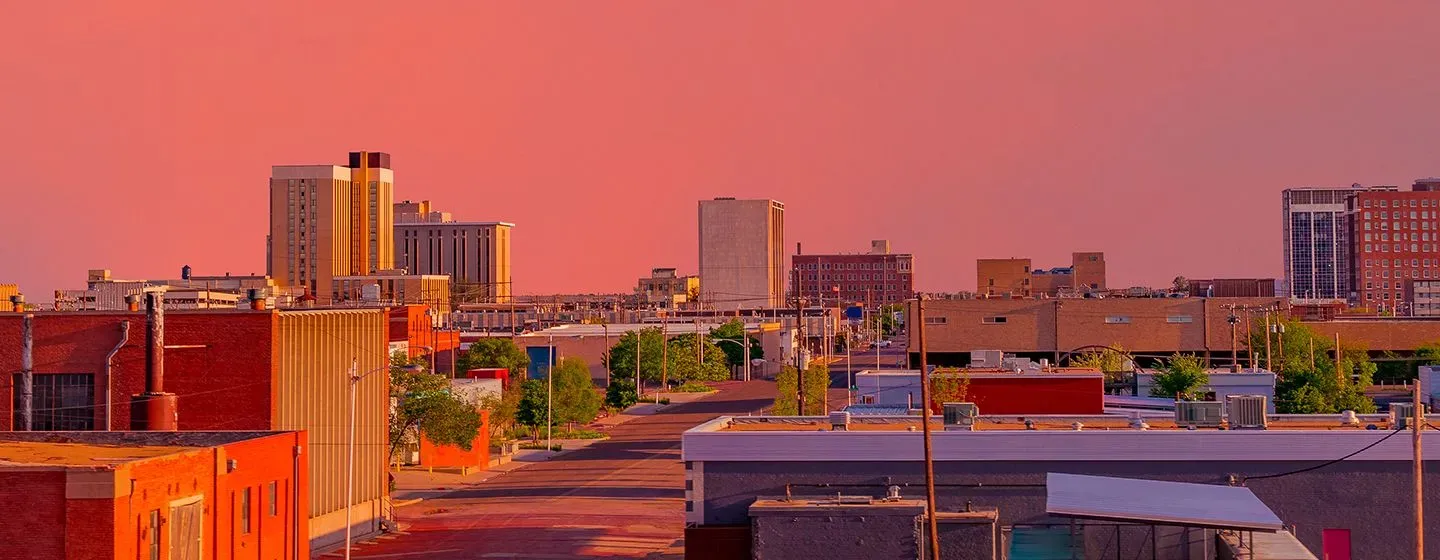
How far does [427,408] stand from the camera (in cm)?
7269

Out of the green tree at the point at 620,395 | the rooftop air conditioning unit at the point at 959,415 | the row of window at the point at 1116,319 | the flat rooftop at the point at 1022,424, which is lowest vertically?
the green tree at the point at 620,395

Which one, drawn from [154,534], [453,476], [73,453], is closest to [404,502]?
[453,476]

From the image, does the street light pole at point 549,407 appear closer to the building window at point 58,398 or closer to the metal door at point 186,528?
the building window at point 58,398

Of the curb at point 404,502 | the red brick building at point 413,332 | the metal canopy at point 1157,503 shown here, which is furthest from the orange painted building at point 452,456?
the metal canopy at point 1157,503

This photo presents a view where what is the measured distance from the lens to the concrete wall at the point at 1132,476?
124 feet

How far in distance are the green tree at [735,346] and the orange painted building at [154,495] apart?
408ft

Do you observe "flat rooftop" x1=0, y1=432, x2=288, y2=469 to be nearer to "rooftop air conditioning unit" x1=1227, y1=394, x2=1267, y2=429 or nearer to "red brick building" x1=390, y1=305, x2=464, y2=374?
"rooftop air conditioning unit" x1=1227, y1=394, x2=1267, y2=429

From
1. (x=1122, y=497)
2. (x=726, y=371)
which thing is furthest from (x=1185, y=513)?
(x=726, y=371)

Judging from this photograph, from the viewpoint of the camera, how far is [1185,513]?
3003 cm

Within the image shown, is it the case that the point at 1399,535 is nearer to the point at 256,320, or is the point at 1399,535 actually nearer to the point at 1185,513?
the point at 1185,513

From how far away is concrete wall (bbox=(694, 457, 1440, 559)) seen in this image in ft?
124

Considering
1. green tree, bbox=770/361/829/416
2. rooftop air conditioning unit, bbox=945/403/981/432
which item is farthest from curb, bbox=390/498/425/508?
rooftop air conditioning unit, bbox=945/403/981/432

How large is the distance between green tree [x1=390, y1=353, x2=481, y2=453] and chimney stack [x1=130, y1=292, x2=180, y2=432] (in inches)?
838

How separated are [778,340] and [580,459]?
9036 centimetres
